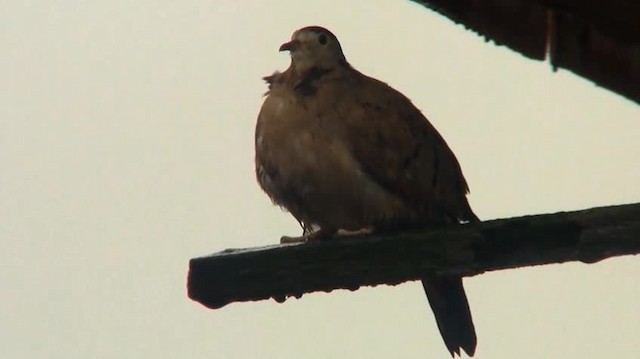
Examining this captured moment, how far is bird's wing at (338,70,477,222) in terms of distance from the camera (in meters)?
2.29

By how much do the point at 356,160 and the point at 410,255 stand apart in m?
0.67

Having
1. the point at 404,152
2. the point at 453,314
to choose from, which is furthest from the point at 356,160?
the point at 453,314

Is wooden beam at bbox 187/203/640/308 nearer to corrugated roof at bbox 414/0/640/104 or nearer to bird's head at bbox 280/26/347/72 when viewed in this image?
corrugated roof at bbox 414/0/640/104

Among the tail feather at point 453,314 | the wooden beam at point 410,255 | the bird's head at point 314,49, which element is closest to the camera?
the wooden beam at point 410,255

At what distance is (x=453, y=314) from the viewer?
2.52 m

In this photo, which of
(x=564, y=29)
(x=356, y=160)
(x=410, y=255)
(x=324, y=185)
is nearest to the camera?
(x=410, y=255)

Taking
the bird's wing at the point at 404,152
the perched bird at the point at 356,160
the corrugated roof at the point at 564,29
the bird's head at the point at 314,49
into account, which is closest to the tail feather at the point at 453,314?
the perched bird at the point at 356,160

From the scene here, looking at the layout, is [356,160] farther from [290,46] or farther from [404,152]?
[290,46]

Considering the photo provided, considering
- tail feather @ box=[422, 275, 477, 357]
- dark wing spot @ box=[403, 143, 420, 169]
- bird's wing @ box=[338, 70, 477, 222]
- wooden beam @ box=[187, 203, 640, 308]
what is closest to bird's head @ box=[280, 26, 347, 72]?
bird's wing @ box=[338, 70, 477, 222]

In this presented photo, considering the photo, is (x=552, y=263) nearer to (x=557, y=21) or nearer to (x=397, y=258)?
(x=397, y=258)

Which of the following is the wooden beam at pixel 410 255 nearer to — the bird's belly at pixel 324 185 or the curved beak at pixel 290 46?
the bird's belly at pixel 324 185

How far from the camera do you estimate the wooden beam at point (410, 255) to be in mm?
1586

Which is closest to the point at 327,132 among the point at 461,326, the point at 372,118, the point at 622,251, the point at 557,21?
the point at 372,118

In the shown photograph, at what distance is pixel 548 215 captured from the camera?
1659 millimetres
